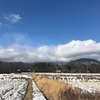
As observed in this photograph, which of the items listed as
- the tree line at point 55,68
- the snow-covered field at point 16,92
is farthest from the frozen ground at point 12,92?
the tree line at point 55,68

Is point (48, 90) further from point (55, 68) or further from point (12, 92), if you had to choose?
point (55, 68)

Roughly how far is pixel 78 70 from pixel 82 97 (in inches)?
5245

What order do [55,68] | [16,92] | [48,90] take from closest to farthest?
1. [48,90]
2. [16,92]
3. [55,68]

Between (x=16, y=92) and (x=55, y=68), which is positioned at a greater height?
(x=55, y=68)

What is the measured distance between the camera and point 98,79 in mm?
69875

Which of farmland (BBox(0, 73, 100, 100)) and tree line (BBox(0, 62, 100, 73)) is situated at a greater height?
tree line (BBox(0, 62, 100, 73))

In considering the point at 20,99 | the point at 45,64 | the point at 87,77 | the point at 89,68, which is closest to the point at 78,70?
the point at 89,68

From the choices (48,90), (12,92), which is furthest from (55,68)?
(48,90)

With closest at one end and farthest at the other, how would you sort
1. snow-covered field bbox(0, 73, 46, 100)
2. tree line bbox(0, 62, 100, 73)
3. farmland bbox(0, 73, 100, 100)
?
farmland bbox(0, 73, 100, 100)
snow-covered field bbox(0, 73, 46, 100)
tree line bbox(0, 62, 100, 73)

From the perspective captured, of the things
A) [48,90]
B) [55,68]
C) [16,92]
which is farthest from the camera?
[55,68]

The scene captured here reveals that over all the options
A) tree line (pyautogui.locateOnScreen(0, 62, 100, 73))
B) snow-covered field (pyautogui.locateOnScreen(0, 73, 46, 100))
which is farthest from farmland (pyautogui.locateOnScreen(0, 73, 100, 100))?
tree line (pyautogui.locateOnScreen(0, 62, 100, 73))

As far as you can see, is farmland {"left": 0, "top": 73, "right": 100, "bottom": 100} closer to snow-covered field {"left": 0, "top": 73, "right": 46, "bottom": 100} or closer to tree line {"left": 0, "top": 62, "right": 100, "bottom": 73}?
snow-covered field {"left": 0, "top": 73, "right": 46, "bottom": 100}

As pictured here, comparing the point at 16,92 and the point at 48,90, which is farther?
the point at 16,92

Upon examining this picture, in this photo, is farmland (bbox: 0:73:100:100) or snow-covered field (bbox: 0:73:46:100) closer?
farmland (bbox: 0:73:100:100)
